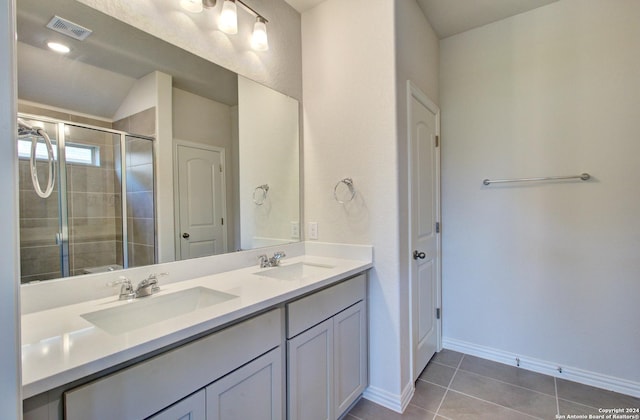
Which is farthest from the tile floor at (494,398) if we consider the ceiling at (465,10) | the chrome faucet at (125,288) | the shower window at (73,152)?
the ceiling at (465,10)

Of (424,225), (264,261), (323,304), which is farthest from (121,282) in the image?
(424,225)

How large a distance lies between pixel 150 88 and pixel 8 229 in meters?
1.08

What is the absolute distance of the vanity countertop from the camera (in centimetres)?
68

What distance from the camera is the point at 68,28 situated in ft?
3.68

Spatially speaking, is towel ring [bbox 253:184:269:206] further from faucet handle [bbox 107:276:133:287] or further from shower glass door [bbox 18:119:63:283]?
shower glass door [bbox 18:119:63:283]

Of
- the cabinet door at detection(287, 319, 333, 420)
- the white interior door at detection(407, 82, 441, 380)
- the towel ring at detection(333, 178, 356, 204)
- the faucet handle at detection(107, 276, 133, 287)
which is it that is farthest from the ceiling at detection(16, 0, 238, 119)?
the white interior door at detection(407, 82, 441, 380)

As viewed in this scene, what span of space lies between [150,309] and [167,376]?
0.39 m

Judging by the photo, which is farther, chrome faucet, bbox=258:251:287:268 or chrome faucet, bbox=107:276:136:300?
chrome faucet, bbox=258:251:287:268

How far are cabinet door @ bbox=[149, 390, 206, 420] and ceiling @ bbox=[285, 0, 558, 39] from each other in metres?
2.31

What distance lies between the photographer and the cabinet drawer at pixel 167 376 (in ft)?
2.38

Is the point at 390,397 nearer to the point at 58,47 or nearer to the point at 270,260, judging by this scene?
the point at 270,260

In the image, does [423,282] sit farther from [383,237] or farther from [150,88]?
[150,88]

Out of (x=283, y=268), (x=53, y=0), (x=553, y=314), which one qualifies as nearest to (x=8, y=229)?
(x=53, y=0)

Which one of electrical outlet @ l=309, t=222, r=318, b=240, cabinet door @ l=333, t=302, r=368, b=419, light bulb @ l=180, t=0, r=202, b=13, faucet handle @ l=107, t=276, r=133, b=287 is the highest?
light bulb @ l=180, t=0, r=202, b=13
